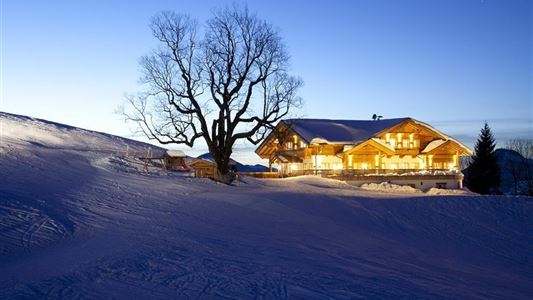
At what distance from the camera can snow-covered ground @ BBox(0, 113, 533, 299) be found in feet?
34.2

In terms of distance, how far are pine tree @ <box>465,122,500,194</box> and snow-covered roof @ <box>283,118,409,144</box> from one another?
10171mm

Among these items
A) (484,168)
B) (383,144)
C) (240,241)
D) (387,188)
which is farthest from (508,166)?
(240,241)

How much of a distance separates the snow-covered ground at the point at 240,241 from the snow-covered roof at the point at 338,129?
2334cm

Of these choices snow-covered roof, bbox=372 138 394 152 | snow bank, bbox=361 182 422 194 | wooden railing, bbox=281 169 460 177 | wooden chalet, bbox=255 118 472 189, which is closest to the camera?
snow bank, bbox=361 182 422 194

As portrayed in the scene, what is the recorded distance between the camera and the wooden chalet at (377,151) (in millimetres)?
48938

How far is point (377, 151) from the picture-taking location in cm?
5200

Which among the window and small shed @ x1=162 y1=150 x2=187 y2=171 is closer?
small shed @ x1=162 y1=150 x2=187 y2=171

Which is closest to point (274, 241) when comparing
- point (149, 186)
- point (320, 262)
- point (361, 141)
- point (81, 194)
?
point (320, 262)

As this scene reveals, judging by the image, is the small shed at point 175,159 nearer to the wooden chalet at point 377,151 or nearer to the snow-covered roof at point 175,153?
the snow-covered roof at point 175,153

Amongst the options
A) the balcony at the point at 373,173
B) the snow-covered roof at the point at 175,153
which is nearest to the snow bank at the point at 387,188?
the balcony at the point at 373,173

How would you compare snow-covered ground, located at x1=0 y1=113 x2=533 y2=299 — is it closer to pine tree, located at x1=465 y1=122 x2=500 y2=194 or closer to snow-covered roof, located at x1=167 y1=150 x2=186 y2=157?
snow-covered roof, located at x1=167 y1=150 x2=186 y2=157

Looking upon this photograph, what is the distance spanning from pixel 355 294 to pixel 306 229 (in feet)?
28.6

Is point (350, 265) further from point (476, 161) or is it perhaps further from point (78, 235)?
point (476, 161)

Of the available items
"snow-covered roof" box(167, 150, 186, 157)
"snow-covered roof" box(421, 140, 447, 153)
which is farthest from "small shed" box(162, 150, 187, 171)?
"snow-covered roof" box(421, 140, 447, 153)
